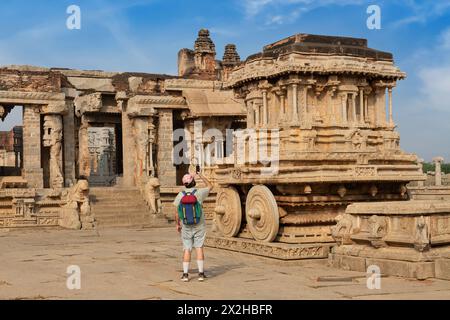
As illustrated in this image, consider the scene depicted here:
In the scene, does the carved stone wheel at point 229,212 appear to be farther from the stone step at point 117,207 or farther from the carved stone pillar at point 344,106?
the stone step at point 117,207

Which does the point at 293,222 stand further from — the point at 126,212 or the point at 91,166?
the point at 91,166

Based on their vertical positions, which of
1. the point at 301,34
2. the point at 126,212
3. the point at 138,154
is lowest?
the point at 126,212

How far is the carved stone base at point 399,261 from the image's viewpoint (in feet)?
25.4

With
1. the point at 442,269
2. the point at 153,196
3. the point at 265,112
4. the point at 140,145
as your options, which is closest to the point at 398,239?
the point at 442,269

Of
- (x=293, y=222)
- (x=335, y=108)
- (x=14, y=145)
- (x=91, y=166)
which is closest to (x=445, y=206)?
(x=293, y=222)

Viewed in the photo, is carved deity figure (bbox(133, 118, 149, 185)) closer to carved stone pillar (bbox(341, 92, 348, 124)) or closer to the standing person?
carved stone pillar (bbox(341, 92, 348, 124))

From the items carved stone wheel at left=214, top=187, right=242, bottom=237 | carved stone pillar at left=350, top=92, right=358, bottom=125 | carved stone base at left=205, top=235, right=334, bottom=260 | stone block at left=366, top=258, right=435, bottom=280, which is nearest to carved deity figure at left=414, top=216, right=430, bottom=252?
stone block at left=366, top=258, right=435, bottom=280

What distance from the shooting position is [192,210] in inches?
311

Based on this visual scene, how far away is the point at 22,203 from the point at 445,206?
1354cm

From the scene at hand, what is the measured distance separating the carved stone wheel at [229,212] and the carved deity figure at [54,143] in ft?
38.4

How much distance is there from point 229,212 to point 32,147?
41.4 ft

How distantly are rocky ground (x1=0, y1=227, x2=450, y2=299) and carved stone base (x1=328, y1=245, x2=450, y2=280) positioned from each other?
0.19 meters

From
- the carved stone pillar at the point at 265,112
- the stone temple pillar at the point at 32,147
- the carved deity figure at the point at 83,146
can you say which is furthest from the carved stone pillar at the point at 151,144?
the carved stone pillar at the point at 265,112

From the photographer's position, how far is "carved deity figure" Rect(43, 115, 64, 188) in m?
22.0
